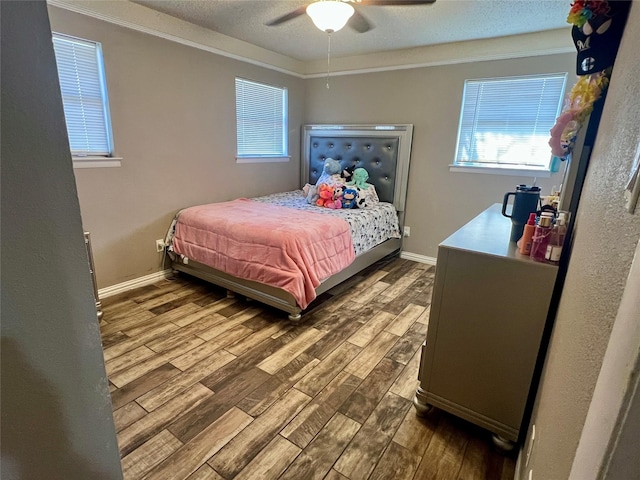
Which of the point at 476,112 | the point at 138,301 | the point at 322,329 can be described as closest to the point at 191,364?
the point at 322,329

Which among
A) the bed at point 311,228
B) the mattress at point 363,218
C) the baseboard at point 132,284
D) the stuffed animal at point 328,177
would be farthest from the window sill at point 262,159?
the baseboard at point 132,284

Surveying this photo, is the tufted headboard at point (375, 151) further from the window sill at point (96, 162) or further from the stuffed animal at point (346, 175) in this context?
the window sill at point (96, 162)

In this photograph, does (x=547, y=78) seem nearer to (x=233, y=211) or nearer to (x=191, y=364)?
(x=233, y=211)

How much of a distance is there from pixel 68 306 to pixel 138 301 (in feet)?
7.93

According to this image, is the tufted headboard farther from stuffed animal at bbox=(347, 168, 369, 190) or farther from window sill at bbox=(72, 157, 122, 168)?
window sill at bbox=(72, 157, 122, 168)

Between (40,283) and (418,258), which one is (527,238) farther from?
(418,258)

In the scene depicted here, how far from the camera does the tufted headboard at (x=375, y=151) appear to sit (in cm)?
375

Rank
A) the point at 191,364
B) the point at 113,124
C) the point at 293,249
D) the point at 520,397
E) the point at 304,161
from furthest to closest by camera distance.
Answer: the point at 304,161 → the point at 113,124 → the point at 293,249 → the point at 191,364 → the point at 520,397

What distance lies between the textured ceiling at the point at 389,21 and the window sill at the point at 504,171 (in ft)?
3.93

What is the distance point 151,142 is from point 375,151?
2.37 metres

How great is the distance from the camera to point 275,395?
1.79m

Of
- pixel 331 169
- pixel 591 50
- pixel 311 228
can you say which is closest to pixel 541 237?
pixel 591 50

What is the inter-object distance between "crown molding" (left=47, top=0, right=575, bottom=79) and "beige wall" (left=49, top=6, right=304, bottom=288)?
67mm

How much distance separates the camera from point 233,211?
3.06 metres
